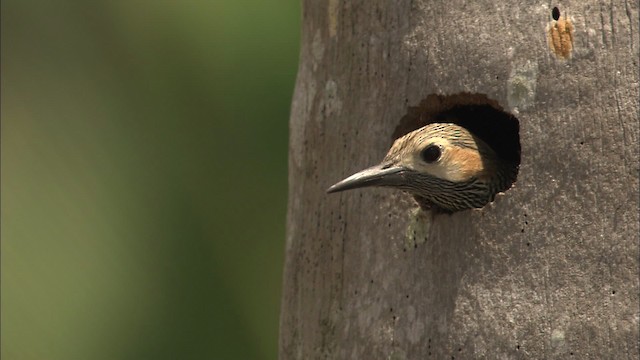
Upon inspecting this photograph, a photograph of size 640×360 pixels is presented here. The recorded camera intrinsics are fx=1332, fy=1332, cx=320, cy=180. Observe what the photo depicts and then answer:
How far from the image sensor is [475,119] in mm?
6004

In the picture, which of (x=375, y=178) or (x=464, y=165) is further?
(x=464, y=165)

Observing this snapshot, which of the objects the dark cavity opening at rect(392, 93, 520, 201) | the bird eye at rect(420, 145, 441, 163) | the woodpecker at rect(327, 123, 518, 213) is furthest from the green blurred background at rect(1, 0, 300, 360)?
the bird eye at rect(420, 145, 441, 163)

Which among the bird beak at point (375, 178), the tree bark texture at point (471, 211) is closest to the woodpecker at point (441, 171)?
the bird beak at point (375, 178)

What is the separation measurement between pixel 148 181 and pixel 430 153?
396cm

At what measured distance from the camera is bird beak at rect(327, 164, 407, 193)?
5.32 m

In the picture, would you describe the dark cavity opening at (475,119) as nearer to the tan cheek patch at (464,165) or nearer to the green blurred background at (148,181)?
the tan cheek patch at (464,165)

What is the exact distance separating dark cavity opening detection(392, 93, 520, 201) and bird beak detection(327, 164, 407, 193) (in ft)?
0.75

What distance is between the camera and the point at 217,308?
28.7 feet

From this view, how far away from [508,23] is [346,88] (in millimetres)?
860

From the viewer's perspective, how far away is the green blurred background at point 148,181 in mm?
8727

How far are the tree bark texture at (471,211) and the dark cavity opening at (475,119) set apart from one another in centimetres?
4

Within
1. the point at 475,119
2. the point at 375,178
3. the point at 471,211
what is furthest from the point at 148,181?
the point at 471,211

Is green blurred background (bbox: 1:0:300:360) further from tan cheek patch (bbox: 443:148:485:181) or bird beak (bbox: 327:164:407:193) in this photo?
bird beak (bbox: 327:164:407:193)

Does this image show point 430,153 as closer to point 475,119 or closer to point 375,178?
point 375,178
